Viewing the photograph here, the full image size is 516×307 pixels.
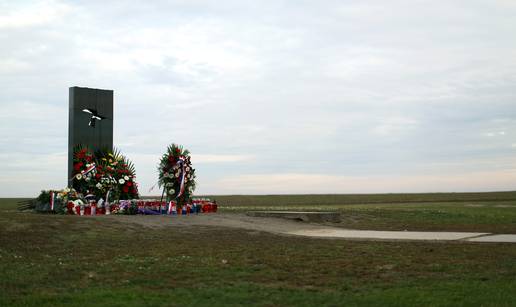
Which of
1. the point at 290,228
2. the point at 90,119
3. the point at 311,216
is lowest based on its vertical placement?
the point at 290,228

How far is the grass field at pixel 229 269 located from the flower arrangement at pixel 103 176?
5.93 metres

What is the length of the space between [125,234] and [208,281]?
25.2 ft

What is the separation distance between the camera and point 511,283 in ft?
33.5

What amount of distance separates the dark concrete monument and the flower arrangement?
507 mm

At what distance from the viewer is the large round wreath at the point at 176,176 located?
25594 mm

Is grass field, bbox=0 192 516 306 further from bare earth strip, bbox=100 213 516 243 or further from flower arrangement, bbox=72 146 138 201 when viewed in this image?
flower arrangement, bbox=72 146 138 201

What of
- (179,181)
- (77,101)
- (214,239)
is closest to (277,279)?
(214,239)

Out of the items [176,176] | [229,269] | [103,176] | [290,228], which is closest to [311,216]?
A: [290,228]

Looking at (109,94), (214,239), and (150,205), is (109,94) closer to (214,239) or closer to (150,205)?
(150,205)

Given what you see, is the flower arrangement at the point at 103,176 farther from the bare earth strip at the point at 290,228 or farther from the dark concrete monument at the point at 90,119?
the bare earth strip at the point at 290,228

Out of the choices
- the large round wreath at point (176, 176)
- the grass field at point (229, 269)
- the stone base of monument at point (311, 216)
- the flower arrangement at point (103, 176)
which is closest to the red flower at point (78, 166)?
the flower arrangement at point (103, 176)

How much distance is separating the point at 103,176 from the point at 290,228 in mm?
7944

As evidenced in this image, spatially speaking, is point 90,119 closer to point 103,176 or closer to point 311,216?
point 103,176

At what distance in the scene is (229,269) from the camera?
11.7 metres
